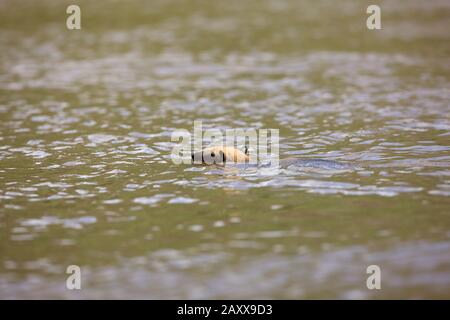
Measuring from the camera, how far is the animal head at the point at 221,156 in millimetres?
12219

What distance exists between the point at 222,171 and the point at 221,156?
0.37 meters

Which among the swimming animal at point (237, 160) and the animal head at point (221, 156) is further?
the animal head at point (221, 156)

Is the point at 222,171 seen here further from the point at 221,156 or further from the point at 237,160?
the point at 237,160

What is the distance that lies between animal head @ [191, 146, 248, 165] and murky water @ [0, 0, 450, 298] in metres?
0.31

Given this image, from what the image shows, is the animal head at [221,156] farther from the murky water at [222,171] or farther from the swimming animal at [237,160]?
the murky water at [222,171]

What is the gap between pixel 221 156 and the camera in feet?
40.1

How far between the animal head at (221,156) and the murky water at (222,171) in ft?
1.00

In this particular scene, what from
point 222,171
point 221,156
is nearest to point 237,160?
point 221,156

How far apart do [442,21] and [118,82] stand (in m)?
13.2

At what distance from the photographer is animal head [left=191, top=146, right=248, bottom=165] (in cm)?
1222

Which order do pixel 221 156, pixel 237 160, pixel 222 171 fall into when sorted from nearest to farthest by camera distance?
1. pixel 222 171
2. pixel 221 156
3. pixel 237 160

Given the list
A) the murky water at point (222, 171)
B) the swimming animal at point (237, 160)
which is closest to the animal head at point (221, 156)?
the swimming animal at point (237, 160)

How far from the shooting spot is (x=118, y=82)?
20.3m
